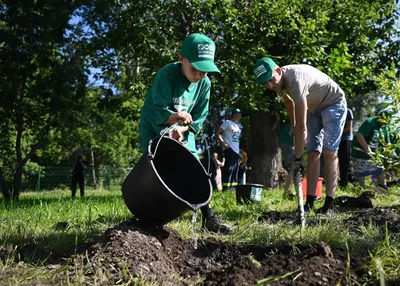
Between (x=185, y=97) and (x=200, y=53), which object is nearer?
(x=200, y=53)

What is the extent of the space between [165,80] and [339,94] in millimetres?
2051

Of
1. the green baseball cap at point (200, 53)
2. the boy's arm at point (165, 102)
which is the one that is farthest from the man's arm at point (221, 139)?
the green baseball cap at point (200, 53)

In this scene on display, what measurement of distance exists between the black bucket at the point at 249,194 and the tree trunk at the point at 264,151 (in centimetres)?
665

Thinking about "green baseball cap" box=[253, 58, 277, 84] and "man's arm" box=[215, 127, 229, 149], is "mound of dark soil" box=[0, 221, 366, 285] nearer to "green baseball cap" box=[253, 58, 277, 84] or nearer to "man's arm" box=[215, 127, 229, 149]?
"green baseball cap" box=[253, 58, 277, 84]

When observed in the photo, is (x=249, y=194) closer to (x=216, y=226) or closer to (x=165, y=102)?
(x=216, y=226)

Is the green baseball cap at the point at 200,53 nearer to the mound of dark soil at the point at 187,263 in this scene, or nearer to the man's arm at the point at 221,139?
the mound of dark soil at the point at 187,263

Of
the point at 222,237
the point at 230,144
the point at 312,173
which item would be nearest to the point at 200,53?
the point at 222,237

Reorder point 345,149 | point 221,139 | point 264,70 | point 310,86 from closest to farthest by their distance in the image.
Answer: point 264,70
point 310,86
point 345,149
point 221,139

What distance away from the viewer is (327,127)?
459 centimetres

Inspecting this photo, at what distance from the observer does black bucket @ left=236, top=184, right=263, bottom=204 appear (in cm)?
554

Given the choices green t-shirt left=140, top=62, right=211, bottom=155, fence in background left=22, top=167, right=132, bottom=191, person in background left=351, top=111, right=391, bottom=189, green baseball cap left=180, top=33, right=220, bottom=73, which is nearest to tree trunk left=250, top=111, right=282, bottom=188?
person in background left=351, top=111, right=391, bottom=189

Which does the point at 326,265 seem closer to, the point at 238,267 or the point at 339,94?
the point at 238,267

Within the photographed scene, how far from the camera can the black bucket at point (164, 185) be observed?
263cm

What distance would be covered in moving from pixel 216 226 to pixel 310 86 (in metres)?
1.70
